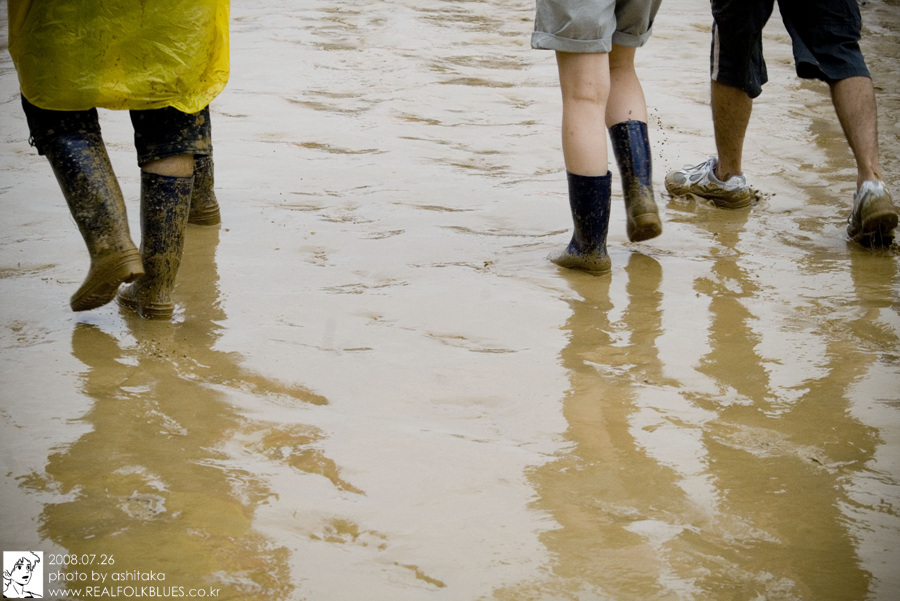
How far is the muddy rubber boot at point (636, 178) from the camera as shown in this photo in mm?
2906

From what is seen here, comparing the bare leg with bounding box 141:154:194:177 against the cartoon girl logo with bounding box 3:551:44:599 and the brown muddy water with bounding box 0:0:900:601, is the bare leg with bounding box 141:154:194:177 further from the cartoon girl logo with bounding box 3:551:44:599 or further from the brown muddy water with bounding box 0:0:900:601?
the cartoon girl logo with bounding box 3:551:44:599

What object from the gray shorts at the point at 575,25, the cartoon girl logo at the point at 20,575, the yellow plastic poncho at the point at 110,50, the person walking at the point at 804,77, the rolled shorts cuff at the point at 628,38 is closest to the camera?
the cartoon girl logo at the point at 20,575

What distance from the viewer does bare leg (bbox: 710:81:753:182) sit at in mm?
3432

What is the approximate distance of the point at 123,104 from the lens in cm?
221

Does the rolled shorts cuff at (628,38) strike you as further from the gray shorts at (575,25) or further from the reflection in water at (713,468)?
the reflection in water at (713,468)

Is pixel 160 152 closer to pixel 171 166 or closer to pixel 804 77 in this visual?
pixel 171 166

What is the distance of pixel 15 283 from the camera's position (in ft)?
8.45

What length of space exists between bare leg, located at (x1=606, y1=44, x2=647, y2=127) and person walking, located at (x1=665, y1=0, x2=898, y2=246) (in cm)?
63

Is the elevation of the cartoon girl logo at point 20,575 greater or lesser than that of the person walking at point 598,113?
lesser

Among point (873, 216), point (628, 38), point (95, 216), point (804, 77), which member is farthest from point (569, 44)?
point (95, 216)

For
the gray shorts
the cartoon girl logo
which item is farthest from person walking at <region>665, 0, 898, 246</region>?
the cartoon girl logo

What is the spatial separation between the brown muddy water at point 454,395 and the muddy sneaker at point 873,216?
0.28ft

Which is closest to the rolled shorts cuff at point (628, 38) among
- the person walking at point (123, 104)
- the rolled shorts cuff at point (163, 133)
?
the person walking at point (123, 104)

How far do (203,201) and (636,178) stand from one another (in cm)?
145
